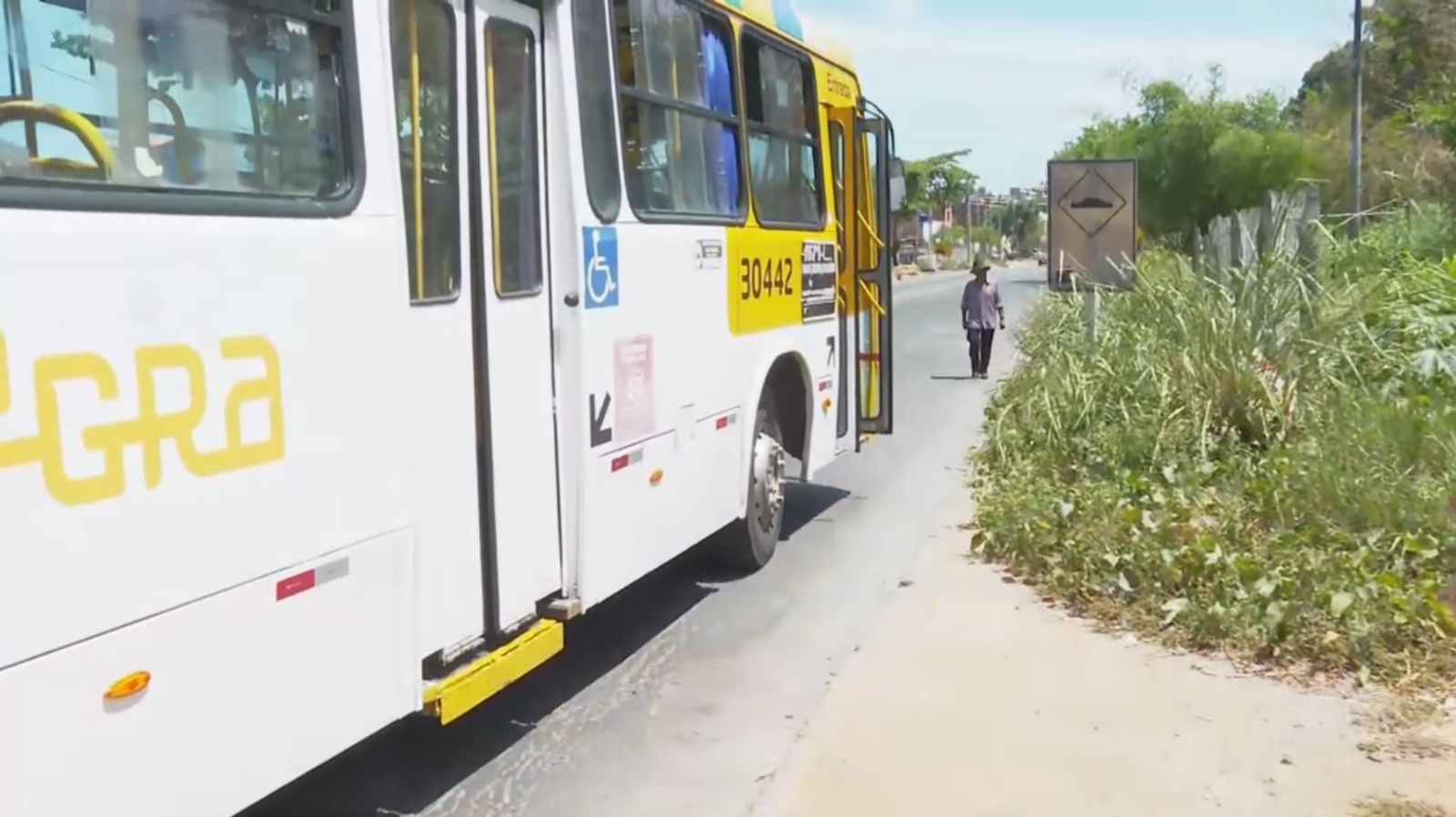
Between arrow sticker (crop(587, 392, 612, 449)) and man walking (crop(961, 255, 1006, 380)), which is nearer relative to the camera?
arrow sticker (crop(587, 392, 612, 449))

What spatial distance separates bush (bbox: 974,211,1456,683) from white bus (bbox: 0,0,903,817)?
99.6 inches

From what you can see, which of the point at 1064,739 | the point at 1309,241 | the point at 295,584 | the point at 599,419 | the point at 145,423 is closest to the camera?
the point at 145,423

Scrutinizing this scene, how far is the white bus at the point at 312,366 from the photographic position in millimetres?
3111

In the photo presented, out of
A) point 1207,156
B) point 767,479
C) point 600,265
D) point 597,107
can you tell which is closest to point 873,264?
point 767,479

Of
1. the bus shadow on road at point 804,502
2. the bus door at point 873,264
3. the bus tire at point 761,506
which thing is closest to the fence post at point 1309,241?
the bus door at point 873,264

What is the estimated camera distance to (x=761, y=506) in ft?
27.5

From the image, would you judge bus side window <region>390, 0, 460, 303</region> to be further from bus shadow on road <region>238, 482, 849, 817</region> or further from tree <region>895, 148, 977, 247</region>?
tree <region>895, 148, 977, 247</region>

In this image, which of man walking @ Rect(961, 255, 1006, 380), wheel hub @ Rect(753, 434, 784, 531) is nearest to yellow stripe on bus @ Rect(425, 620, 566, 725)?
wheel hub @ Rect(753, 434, 784, 531)

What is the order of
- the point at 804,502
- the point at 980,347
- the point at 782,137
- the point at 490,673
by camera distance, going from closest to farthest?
the point at 490,673 → the point at 782,137 → the point at 804,502 → the point at 980,347

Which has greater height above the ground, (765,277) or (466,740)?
(765,277)

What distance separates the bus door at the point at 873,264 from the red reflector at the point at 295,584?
645 centimetres

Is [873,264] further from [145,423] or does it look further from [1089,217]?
[145,423]

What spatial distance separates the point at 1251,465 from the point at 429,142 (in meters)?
6.26

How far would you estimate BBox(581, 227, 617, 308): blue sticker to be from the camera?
559 centimetres
